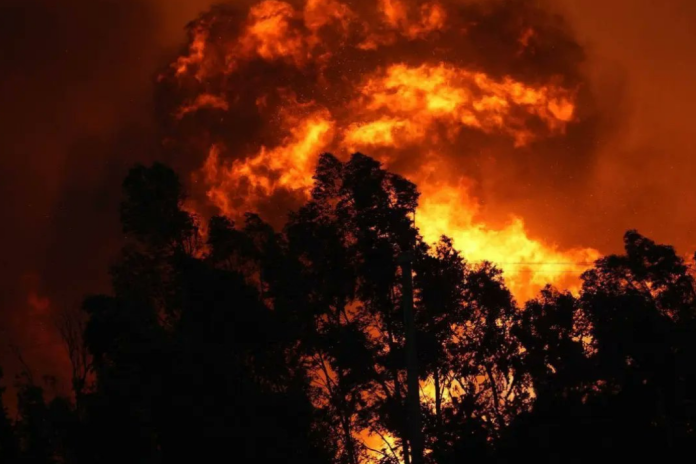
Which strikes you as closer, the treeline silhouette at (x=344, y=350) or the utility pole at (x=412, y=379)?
the utility pole at (x=412, y=379)

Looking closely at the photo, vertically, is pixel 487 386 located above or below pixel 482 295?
below

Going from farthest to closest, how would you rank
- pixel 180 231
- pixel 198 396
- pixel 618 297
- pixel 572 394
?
1. pixel 618 297
2. pixel 180 231
3. pixel 572 394
4. pixel 198 396

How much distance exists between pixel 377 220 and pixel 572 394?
42.7 feet

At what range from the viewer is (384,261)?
137 ft

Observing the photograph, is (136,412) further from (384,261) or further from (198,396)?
(384,261)

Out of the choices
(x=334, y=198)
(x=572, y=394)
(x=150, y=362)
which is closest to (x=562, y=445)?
(x=572, y=394)

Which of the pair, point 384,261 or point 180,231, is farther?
point 384,261

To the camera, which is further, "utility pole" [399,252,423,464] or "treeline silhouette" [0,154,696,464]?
"treeline silhouette" [0,154,696,464]

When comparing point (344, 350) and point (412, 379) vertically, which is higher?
point (344, 350)

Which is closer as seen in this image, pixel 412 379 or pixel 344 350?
pixel 412 379

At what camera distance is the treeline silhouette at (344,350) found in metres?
28.7

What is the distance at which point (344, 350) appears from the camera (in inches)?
1624

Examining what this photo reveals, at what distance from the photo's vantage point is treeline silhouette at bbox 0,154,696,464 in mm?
28688

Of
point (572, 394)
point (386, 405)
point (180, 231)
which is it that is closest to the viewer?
point (572, 394)
